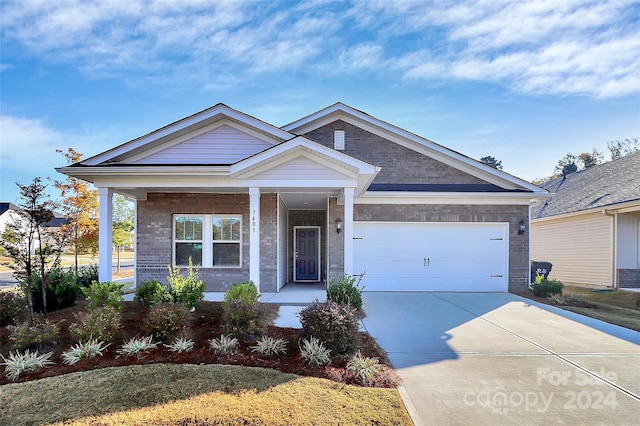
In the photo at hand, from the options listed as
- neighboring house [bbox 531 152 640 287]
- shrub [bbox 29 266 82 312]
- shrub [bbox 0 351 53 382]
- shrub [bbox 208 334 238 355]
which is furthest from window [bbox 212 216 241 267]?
neighboring house [bbox 531 152 640 287]

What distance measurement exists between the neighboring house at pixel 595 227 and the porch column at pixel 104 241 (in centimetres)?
1614

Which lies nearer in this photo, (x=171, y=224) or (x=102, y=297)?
(x=102, y=297)

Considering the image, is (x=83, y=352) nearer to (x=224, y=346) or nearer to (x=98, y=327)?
(x=98, y=327)

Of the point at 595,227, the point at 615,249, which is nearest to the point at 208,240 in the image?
the point at 615,249

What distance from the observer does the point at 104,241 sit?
9312 mm

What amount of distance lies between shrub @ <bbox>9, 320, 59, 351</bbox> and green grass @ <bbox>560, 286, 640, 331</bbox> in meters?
10.6

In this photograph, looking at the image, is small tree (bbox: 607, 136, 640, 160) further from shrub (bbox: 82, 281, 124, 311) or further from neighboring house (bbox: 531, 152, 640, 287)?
shrub (bbox: 82, 281, 124, 311)

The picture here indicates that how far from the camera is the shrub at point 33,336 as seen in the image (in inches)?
213

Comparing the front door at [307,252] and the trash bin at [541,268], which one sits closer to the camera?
the trash bin at [541,268]

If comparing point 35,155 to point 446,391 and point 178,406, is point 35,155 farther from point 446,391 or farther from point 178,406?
point 446,391

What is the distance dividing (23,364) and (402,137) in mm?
11426

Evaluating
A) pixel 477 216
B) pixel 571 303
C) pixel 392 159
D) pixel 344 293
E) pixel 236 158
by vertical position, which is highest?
pixel 392 159

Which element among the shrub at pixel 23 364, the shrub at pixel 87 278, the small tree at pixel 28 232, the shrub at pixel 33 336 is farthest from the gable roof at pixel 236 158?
the shrub at pixel 23 364

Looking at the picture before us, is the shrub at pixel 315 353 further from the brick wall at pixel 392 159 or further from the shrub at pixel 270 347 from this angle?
the brick wall at pixel 392 159
